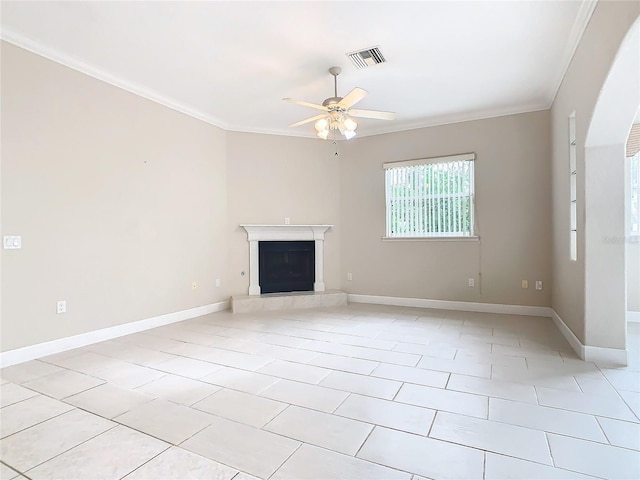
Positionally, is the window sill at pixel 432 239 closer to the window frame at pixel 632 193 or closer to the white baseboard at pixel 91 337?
the window frame at pixel 632 193

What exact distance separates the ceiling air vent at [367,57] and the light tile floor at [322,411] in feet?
9.35

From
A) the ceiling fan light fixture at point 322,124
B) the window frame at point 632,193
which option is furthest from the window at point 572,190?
the ceiling fan light fixture at point 322,124

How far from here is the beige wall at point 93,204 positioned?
307 centimetres

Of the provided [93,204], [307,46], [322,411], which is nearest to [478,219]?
[307,46]

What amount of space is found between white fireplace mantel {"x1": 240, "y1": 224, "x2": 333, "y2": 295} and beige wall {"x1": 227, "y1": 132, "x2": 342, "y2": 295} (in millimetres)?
87

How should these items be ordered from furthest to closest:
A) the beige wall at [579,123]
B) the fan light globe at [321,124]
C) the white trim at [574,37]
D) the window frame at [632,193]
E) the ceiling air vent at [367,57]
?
the window frame at [632,193] < the fan light globe at [321,124] < the ceiling air vent at [367,57] < the white trim at [574,37] < the beige wall at [579,123]

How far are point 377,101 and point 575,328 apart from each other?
3382mm

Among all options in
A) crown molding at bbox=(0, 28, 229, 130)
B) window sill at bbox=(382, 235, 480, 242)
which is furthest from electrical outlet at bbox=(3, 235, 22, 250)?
window sill at bbox=(382, 235, 480, 242)

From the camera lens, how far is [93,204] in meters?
3.65

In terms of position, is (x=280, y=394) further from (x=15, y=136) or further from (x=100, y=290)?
(x=15, y=136)

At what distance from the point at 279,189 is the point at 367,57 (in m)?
2.74

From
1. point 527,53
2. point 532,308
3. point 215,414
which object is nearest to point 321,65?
point 527,53

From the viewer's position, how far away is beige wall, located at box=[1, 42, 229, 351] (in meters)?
3.07

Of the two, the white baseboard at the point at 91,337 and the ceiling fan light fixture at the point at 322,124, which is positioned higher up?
the ceiling fan light fixture at the point at 322,124
